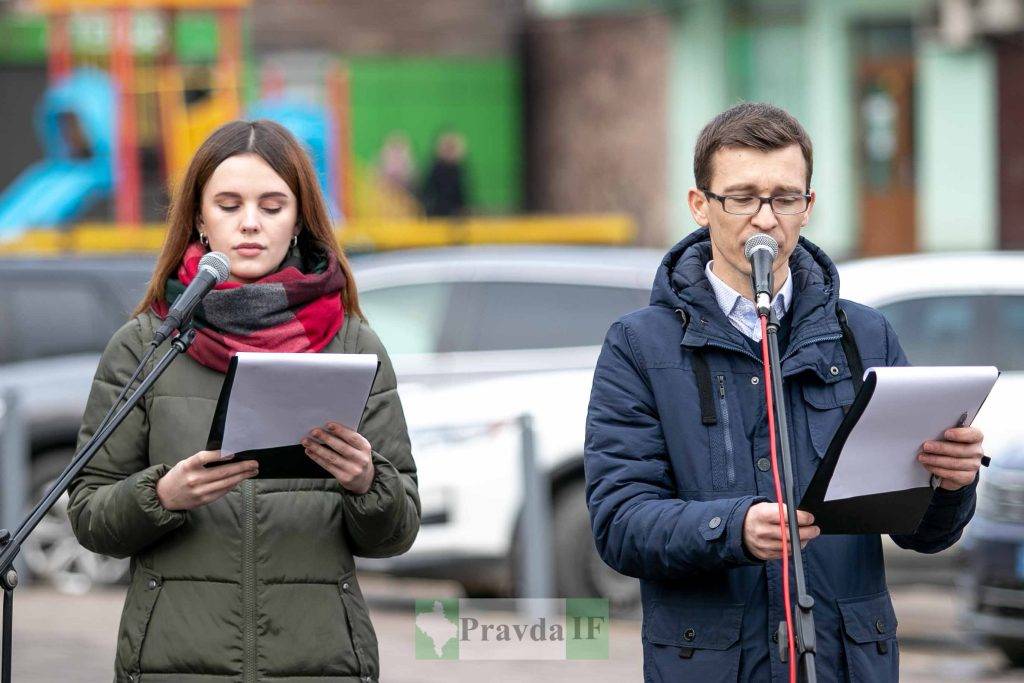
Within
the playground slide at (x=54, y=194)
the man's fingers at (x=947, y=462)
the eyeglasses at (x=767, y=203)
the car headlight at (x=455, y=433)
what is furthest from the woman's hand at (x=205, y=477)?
the playground slide at (x=54, y=194)

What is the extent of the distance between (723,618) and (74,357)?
833cm

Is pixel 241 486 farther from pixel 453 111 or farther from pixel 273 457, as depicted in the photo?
pixel 453 111

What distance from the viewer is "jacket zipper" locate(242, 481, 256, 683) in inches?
143

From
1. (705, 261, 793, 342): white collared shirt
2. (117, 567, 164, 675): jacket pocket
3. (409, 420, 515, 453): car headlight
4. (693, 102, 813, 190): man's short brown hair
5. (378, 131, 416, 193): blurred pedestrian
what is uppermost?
(378, 131, 416, 193): blurred pedestrian

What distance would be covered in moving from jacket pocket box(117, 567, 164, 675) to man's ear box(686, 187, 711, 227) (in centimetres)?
133

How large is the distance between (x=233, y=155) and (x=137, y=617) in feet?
3.27

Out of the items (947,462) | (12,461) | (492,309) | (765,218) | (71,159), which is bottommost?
(12,461)

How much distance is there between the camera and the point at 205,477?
11.4 feet

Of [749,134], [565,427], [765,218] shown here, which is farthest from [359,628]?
[565,427]

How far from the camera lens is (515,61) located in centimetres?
2822

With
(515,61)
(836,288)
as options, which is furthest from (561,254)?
(515,61)

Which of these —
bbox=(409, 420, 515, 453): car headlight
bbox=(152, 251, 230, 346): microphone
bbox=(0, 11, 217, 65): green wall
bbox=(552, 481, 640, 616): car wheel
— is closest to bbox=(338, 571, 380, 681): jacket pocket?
bbox=(152, 251, 230, 346): microphone

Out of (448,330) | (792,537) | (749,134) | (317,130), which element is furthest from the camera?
(317,130)

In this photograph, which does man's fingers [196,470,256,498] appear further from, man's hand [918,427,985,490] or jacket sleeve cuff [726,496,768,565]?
man's hand [918,427,985,490]
